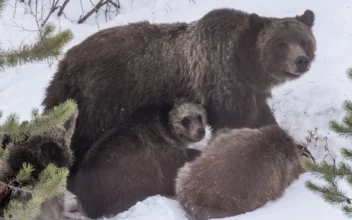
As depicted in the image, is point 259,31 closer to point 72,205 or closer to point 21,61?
point 72,205

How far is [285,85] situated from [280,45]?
1447mm

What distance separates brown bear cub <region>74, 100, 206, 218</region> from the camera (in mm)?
8266

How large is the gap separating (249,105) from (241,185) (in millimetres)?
2020

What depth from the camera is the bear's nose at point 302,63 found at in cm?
888

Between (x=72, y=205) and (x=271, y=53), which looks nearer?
(x=72, y=205)

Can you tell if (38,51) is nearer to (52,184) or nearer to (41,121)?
(41,121)

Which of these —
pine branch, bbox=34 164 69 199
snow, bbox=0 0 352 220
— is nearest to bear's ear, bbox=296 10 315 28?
snow, bbox=0 0 352 220

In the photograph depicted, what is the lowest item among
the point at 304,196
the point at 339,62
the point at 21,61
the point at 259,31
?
the point at 304,196

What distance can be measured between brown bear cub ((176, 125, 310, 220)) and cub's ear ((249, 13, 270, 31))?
1.63 metres

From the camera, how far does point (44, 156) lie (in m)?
7.18

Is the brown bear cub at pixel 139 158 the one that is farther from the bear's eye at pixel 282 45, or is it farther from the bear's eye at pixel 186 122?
the bear's eye at pixel 282 45

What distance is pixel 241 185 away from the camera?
744cm

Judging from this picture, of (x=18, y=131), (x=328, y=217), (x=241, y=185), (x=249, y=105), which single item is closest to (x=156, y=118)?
(x=249, y=105)

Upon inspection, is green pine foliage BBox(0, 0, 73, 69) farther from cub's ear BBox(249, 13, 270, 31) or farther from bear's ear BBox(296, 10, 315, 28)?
bear's ear BBox(296, 10, 315, 28)
